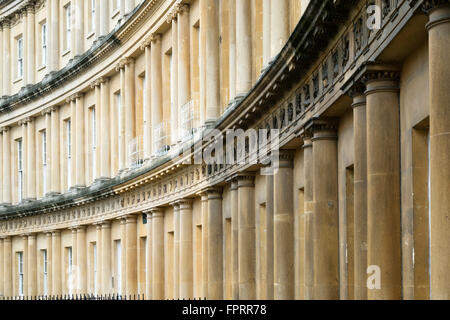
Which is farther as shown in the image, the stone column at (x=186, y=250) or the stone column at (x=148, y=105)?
the stone column at (x=148, y=105)

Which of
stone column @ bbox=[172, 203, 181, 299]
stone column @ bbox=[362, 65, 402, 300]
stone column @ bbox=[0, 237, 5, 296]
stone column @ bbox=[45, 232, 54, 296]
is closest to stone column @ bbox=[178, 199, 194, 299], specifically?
stone column @ bbox=[172, 203, 181, 299]

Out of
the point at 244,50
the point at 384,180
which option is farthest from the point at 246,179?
the point at 384,180

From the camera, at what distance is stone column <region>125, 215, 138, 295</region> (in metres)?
40.7

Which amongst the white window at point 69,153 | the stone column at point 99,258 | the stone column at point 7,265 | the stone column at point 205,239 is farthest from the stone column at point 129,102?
the stone column at point 7,265

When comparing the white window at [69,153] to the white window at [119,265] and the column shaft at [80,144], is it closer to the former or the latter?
the column shaft at [80,144]

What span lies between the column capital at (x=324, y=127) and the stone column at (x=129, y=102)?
23.1 meters

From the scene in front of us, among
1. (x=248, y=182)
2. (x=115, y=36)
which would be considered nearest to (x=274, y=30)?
(x=248, y=182)

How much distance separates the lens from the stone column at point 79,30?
48.7m

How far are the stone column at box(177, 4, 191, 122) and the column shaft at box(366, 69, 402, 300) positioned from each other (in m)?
19.7

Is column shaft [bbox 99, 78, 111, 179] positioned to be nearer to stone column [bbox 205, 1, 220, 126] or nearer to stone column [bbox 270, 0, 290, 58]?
stone column [bbox 205, 1, 220, 126]

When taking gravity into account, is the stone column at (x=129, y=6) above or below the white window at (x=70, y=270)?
above

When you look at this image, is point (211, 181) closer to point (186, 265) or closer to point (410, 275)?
point (186, 265)
